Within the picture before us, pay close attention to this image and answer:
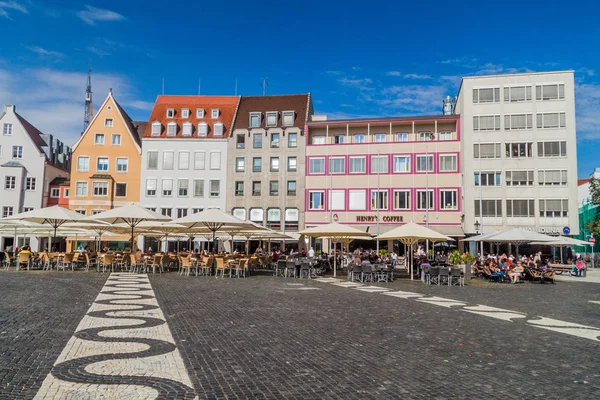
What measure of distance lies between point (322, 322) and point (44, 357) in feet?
17.3

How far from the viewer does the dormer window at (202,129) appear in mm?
55906

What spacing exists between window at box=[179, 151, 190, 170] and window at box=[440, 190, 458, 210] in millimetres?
26192

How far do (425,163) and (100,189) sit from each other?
33256mm

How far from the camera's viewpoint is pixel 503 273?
2461cm

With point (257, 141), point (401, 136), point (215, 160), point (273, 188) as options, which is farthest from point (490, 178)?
point (215, 160)

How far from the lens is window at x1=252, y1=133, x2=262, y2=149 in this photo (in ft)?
179

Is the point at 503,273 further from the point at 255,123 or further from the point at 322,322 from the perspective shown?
the point at 255,123

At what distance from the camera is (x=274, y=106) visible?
5709 centimetres

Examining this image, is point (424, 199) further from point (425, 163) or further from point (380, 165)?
point (380, 165)

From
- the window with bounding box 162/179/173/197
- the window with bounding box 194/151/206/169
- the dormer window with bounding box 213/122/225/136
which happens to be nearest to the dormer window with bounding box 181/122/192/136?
the dormer window with bounding box 213/122/225/136

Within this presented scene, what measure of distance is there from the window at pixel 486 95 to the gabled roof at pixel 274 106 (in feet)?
55.7

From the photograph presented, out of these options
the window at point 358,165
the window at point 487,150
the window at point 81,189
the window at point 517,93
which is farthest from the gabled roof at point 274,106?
the window at point 517,93

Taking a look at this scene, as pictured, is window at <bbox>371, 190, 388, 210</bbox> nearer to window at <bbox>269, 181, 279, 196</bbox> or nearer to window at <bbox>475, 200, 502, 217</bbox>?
window at <bbox>475, 200, 502, 217</bbox>

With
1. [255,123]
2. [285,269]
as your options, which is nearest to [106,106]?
[255,123]
